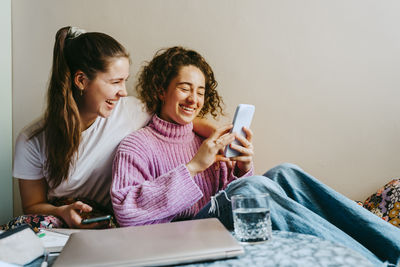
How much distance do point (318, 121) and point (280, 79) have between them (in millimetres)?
238

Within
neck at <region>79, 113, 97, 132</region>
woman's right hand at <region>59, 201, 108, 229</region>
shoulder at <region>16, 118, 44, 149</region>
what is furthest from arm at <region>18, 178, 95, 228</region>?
neck at <region>79, 113, 97, 132</region>

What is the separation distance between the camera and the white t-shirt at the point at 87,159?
4.16ft

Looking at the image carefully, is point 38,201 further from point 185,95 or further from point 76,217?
point 185,95

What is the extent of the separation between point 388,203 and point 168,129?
2.73ft

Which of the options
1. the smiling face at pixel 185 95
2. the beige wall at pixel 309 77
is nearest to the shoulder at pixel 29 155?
the beige wall at pixel 309 77

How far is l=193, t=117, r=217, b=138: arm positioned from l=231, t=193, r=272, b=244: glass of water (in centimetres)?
63

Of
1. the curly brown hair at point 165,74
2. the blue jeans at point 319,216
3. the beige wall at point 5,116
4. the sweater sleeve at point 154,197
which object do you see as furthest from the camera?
the beige wall at point 5,116

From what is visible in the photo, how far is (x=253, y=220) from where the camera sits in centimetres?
72

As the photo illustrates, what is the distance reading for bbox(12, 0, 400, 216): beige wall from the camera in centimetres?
149

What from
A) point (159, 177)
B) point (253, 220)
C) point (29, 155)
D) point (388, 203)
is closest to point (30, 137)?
point (29, 155)

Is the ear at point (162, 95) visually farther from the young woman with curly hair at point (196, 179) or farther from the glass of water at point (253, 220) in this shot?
the glass of water at point (253, 220)

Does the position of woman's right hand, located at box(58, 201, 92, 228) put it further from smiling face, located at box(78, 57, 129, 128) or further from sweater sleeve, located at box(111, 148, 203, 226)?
smiling face, located at box(78, 57, 129, 128)

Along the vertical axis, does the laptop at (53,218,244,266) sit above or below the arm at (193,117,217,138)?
below

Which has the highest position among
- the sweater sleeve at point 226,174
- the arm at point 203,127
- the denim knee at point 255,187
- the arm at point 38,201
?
the arm at point 203,127
